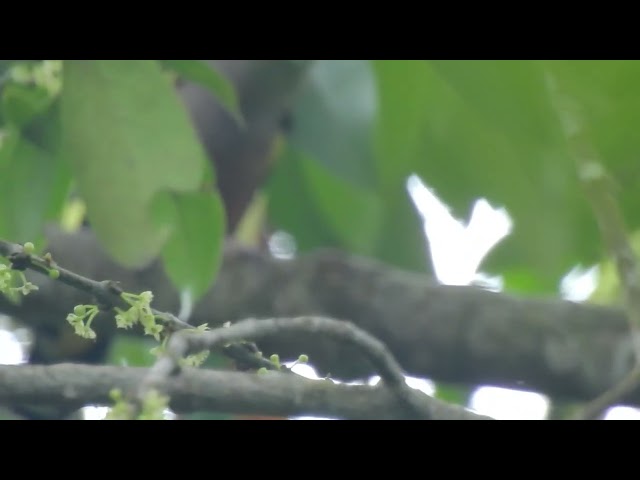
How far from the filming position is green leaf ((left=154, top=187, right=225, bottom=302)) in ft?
2.29

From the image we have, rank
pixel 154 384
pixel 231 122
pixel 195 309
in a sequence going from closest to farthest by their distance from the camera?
pixel 154 384 → pixel 195 309 → pixel 231 122

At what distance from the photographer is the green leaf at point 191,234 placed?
698 millimetres

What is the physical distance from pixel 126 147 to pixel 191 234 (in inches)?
2.6

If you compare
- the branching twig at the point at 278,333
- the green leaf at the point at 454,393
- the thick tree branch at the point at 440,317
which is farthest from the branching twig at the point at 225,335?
the green leaf at the point at 454,393

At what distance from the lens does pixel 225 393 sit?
0.36m

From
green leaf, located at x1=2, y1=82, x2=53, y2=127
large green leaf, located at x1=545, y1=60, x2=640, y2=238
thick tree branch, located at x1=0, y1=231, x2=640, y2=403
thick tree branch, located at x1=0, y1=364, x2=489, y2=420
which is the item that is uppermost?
large green leaf, located at x1=545, y1=60, x2=640, y2=238

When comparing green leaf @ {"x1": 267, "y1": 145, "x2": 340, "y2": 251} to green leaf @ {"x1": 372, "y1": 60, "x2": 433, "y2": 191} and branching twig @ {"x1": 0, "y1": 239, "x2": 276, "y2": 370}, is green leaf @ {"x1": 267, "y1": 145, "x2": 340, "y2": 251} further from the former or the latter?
branching twig @ {"x1": 0, "y1": 239, "x2": 276, "y2": 370}

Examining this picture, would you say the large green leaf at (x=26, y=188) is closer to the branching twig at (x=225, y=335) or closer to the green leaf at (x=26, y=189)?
the green leaf at (x=26, y=189)

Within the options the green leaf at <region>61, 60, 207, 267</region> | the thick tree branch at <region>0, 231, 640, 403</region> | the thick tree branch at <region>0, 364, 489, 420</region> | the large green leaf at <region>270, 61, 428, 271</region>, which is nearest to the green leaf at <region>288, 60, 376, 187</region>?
the large green leaf at <region>270, 61, 428, 271</region>

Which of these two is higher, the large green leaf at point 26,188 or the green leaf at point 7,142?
the green leaf at point 7,142

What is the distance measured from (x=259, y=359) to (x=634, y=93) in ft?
1.80
